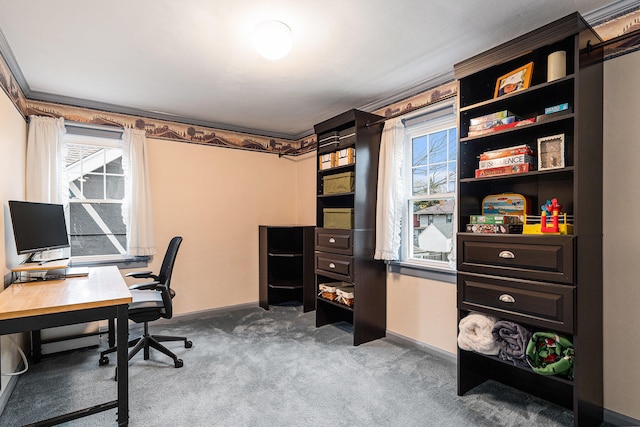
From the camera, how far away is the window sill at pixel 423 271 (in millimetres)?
2863

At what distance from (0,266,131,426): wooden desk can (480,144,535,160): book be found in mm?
2424

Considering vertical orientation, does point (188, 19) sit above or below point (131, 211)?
above

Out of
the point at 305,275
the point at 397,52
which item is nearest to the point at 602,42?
the point at 397,52

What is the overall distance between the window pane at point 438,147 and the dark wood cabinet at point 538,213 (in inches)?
24.0

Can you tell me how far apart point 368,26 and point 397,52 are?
1.44 ft

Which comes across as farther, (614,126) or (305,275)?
(305,275)

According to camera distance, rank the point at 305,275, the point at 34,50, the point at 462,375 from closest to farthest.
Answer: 1. the point at 462,375
2. the point at 34,50
3. the point at 305,275

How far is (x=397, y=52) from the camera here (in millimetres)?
2482

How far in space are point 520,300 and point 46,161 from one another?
13.7 feet

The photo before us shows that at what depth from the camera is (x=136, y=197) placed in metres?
3.67

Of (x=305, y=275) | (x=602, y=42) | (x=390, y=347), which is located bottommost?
(x=390, y=347)

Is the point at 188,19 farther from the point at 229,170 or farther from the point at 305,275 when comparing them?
the point at 305,275

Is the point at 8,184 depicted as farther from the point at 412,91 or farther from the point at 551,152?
the point at 551,152

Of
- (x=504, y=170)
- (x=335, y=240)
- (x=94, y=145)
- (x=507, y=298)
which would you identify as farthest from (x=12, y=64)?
(x=507, y=298)
